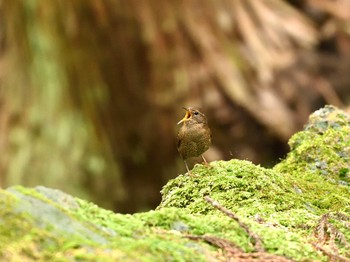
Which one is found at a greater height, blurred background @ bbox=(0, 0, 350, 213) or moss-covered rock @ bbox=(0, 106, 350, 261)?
blurred background @ bbox=(0, 0, 350, 213)

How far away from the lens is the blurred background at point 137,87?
4.50 meters

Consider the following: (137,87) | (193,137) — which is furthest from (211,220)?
(137,87)

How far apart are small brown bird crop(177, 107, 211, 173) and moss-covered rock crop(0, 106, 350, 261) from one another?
0.81 ft

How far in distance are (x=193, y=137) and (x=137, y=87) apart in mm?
2101

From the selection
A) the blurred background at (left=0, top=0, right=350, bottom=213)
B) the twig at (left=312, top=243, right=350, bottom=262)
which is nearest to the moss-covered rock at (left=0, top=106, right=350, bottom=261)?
the twig at (left=312, top=243, right=350, bottom=262)

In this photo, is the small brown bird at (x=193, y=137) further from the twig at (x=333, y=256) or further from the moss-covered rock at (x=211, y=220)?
the twig at (x=333, y=256)

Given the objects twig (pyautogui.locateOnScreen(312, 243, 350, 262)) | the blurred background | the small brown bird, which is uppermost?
the blurred background

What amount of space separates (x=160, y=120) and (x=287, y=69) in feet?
4.25

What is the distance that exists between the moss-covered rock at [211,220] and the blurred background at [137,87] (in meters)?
1.21

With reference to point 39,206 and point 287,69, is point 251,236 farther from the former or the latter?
point 287,69

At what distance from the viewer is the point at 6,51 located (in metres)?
4.62

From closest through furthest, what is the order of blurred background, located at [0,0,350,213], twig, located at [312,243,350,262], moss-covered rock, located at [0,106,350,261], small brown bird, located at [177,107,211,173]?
moss-covered rock, located at [0,106,350,261]
twig, located at [312,243,350,262]
small brown bird, located at [177,107,211,173]
blurred background, located at [0,0,350,213]

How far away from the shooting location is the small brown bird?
2980 millimetres

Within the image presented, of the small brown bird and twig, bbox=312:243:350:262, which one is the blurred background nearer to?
the small brown bird
